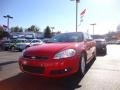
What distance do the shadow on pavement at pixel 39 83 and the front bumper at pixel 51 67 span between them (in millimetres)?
299

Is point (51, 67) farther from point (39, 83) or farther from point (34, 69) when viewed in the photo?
point (39, 83)

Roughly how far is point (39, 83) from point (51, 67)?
0.67 meters

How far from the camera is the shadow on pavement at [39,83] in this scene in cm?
516

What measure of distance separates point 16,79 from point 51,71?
54.6 inches

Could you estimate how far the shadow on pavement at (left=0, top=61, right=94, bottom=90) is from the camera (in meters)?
5.16

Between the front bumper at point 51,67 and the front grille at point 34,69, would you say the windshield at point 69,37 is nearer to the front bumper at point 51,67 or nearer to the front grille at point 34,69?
the front bumper at point 51,67

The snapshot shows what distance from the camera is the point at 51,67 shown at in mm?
5266

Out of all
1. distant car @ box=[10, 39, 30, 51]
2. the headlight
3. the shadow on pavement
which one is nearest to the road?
the shadow on pavement

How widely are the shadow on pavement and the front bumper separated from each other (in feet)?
0.98

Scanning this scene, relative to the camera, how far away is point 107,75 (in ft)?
21.6

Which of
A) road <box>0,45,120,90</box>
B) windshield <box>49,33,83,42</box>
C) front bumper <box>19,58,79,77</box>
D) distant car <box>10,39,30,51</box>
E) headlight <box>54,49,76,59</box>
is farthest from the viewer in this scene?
distant car <box>10,39,30,51</box>

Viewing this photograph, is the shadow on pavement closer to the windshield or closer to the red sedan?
the red sedan

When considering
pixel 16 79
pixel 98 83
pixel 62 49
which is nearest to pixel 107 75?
pixel 98 83

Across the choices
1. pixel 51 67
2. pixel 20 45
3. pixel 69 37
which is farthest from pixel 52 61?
pixel 20 45
